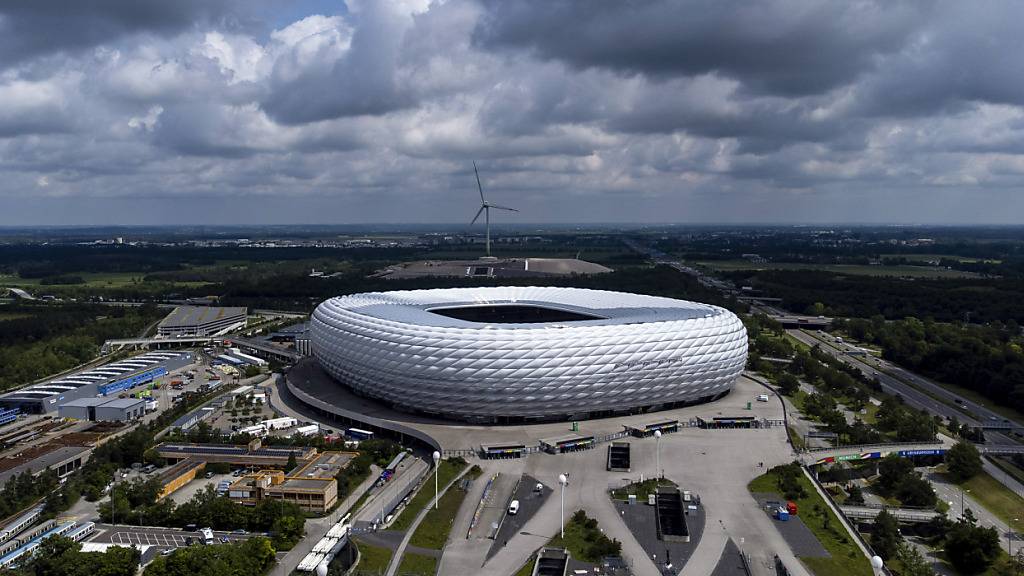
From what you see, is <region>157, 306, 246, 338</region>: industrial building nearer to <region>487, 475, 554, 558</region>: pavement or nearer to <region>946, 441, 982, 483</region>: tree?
<region>487, 475, 554, 558</region>: pavement

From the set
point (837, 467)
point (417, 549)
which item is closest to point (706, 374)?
point (837, 467)

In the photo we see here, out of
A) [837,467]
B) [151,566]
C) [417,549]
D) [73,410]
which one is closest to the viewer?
[151,566]

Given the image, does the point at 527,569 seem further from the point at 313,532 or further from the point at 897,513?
the point at 897,513

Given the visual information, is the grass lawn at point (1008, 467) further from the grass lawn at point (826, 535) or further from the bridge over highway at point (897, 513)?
the grass lawn at point (826, 535)

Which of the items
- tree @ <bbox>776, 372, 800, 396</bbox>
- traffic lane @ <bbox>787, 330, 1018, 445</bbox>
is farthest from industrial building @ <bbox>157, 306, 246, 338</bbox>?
traffic lane @ <bbox>787, 330, 1018, 445</bbox>

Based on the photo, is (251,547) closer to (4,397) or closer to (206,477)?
(206,477)
